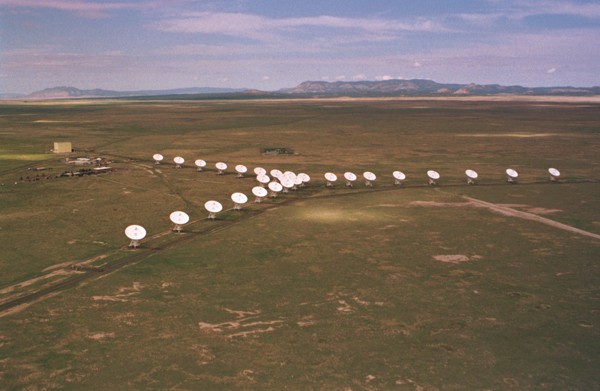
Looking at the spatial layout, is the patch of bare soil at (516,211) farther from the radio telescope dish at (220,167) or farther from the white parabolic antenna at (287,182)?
the radio telescope dish at (220,167)

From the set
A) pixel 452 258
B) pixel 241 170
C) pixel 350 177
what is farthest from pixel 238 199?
pixel 452 258

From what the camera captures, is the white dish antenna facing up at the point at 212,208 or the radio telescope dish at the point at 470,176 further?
the radio telescope dish at the point at 470,176

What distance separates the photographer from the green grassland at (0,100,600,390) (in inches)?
1025

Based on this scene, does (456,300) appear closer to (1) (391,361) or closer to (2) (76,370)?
(1) (391,361)

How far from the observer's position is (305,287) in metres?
36.7

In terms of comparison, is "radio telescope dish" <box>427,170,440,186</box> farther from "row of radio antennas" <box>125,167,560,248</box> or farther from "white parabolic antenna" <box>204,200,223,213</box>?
"white parabolic antenna" <box>204,200,223,213</box>

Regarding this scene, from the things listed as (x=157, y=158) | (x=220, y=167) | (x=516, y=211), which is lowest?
(x=516, y=211)

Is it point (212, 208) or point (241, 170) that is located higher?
point (241, 170)

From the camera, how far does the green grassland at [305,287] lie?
26.0 meters

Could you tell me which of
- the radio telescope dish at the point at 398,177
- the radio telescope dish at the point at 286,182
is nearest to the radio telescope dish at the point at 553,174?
the radio telescope dish at the point at 398,177

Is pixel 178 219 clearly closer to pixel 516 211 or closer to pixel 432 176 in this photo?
pixel 516 211

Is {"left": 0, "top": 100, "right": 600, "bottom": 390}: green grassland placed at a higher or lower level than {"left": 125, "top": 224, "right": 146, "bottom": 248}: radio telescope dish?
lower

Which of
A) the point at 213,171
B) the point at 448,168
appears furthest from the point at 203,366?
the point at 448,168

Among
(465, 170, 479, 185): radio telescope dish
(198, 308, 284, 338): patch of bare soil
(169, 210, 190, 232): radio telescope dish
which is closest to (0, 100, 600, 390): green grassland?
(198, 308, 284, 338): patch of bare soil
